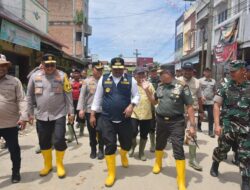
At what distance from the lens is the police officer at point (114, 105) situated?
5242 mm

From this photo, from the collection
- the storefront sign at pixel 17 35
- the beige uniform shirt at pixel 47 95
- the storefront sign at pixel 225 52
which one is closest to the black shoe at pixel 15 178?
the beige uniform shirt at pixel 47 95

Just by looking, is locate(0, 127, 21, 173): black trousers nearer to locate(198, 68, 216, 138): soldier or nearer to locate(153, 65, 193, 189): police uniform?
locate(153, 65, 193, 189): police uniform

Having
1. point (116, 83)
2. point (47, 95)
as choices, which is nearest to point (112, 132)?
point (116, 83)

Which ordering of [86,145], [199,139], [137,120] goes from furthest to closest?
[199,139] → [86,145] → [137,120]

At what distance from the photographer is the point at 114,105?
525cm

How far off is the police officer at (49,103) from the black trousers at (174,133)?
1501mm

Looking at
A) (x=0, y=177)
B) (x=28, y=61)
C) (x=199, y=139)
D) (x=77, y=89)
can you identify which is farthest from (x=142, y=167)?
(x=28, y=61)

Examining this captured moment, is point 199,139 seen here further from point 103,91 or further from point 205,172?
point 103,91

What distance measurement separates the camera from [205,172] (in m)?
→ 5.83

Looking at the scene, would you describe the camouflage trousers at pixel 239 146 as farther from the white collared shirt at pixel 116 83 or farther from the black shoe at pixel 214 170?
the white collared shirt at pixel 116 83

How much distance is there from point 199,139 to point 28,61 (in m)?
11.8

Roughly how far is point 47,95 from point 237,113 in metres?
2.90

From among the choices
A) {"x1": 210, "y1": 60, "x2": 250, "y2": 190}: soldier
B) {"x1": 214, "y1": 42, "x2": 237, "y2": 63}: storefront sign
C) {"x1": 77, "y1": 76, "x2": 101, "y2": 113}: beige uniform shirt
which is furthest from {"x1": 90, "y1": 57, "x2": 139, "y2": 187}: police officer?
{"x1": 214, "y1": 42, "x2": 237, "y2": 63}: storefront sign

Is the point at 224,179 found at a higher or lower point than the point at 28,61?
lower
